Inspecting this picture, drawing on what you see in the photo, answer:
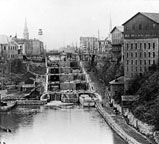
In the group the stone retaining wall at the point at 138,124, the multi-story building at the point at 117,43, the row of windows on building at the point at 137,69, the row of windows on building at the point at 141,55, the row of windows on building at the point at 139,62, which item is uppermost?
the multi-story building at the point at 117,43

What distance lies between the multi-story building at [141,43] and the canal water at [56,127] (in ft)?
26.0

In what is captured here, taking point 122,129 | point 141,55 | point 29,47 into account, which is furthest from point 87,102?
point 29,47

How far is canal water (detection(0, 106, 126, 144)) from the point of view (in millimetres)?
35469

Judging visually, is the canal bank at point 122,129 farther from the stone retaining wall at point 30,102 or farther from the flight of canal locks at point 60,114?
the stone retaining wall at point 30,102

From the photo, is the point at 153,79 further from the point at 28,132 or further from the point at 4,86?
the point at 4,86

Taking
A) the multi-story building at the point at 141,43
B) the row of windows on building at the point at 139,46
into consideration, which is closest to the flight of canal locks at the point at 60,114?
the multi-story building at the point at 141,43

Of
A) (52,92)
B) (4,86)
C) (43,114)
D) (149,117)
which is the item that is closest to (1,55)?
(4,86)

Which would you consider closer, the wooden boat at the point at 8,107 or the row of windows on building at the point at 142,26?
the row of windows on building at the point at 142,26

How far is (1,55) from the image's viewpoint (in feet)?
299

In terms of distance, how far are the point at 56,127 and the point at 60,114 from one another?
823 cm

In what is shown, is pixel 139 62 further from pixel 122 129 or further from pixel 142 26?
pixel 122 129

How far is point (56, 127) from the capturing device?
4178cm

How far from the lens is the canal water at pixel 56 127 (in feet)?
116

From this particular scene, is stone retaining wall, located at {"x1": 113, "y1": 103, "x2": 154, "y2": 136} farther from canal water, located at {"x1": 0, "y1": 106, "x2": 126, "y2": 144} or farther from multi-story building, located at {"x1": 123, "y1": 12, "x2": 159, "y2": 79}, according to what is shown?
multi-story building, located at {"x1": 123, "y1": 12, "x2": 159, "y2": 79}
